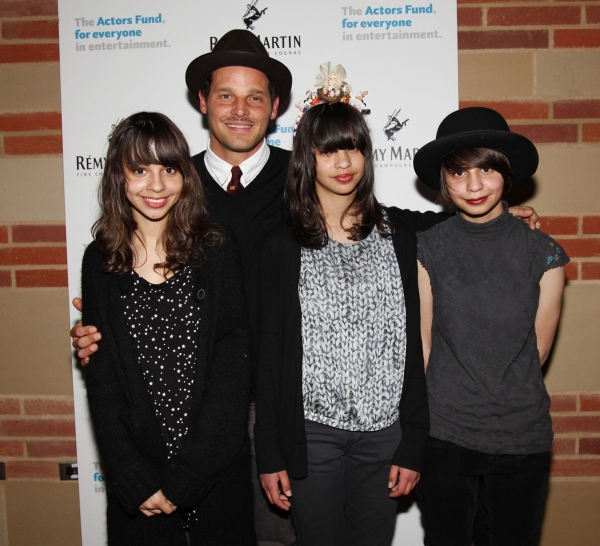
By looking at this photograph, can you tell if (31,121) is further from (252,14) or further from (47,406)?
(47,406)

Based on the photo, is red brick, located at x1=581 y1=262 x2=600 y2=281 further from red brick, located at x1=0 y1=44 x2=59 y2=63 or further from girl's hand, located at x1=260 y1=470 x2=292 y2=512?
red brick, located at x1=0 y1=44 x2=59 y2=63

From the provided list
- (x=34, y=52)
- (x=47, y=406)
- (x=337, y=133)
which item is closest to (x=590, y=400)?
(x=337, y=133)

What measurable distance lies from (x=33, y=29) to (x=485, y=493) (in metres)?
2.63

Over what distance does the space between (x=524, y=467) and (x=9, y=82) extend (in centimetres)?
261

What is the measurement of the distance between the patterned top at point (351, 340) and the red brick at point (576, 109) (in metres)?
1.33

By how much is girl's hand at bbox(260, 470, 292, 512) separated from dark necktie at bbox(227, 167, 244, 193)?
967mm

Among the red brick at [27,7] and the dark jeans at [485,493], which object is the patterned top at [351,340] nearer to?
the dark jeans at [485,493]

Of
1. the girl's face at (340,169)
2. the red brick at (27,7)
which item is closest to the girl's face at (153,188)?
the girl's face at (340,169)

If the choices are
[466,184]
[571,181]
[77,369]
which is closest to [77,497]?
[77,369]

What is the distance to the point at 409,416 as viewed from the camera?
1742mm

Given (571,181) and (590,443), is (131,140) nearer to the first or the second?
(571,181)

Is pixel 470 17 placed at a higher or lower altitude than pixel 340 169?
higher

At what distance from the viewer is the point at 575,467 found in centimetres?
259

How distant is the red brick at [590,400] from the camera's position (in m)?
2.55
